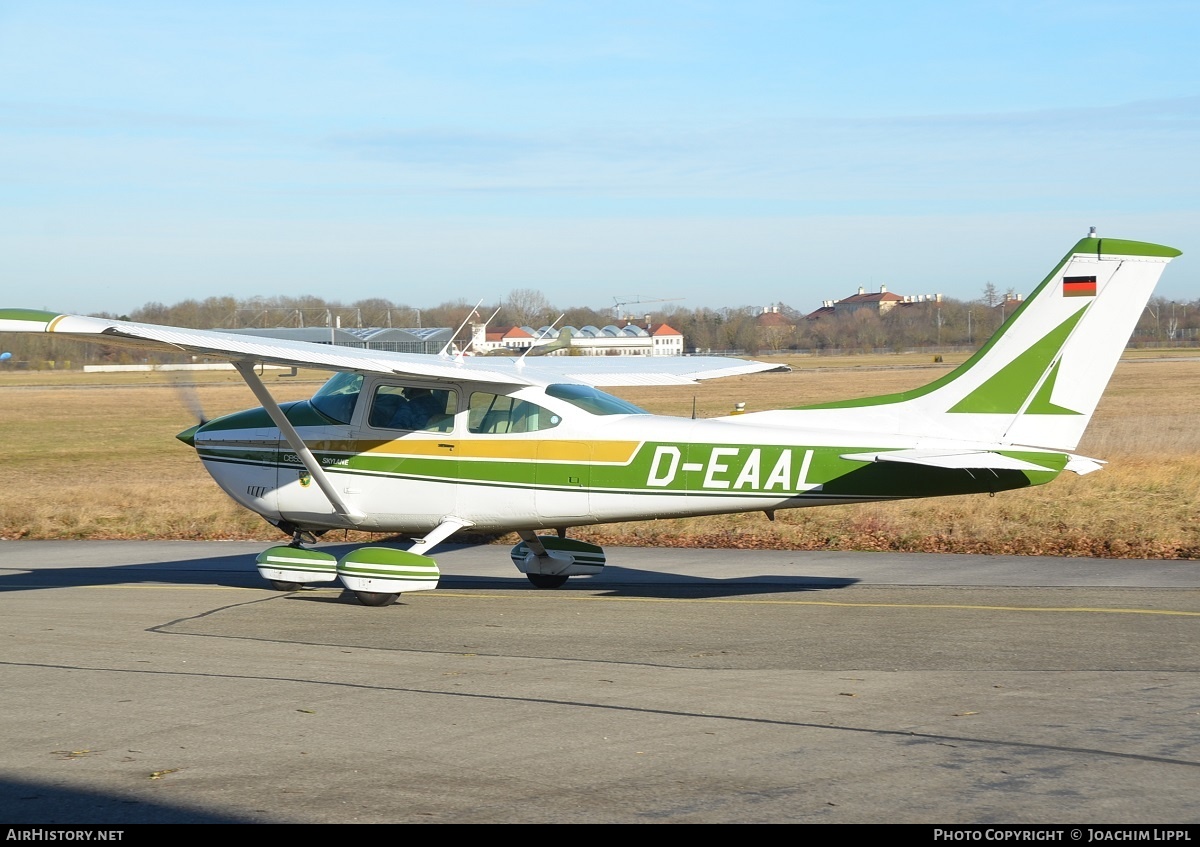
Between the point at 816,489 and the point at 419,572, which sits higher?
the point at 816,489

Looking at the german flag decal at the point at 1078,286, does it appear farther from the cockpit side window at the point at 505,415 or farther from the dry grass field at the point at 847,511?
the cockpit side window at the point at 505,415

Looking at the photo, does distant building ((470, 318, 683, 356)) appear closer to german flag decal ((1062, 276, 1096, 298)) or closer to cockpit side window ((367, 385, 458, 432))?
cockpit side window ((367, 385, 458, 432))

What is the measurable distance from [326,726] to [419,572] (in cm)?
406

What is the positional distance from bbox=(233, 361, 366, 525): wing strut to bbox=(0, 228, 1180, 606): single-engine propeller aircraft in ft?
0.07

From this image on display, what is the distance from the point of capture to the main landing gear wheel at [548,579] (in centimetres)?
1235

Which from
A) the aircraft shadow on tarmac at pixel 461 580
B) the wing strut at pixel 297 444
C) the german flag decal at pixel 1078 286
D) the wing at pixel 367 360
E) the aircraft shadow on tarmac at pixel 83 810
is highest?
the german flag decal at pixel 1078 286

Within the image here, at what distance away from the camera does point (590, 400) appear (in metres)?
11.3

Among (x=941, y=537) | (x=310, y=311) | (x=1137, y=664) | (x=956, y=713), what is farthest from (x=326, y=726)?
(x=310, y=311)

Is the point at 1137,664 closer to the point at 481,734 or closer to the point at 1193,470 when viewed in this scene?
the point at 481,734

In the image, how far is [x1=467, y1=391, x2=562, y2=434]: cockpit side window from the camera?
11.2 m

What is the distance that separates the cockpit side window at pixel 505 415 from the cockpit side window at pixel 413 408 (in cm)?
23

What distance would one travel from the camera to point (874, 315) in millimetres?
169375

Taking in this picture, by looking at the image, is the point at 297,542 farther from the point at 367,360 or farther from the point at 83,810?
the point at 83,810

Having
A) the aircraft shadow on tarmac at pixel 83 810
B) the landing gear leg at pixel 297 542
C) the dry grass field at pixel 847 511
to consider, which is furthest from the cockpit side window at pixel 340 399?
the aircraft shadow on tarmac at pixel 83 810
